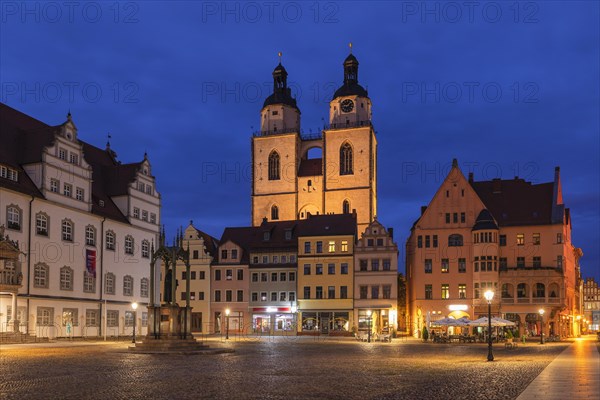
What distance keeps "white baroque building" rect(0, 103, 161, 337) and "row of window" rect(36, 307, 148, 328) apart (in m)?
0.08

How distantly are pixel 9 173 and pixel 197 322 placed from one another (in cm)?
3895

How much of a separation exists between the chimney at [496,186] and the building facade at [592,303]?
10595cm

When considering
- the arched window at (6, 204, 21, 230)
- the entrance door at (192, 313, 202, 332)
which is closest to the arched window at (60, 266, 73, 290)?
the arched window at (6, 204, 21, 230)

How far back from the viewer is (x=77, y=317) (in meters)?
60.9

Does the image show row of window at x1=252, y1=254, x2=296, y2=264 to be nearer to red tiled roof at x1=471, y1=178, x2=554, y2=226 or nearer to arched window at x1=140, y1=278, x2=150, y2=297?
arched window at x1=140, y1=278, x2=150, y2=297

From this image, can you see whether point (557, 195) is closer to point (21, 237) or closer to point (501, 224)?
point (501, 224)

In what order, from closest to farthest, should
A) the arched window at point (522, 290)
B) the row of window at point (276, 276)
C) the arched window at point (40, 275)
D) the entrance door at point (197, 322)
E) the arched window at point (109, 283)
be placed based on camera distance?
the arched window at point (40, 275) → the arched window at point (109, 283) → the arched window at point (522, 290) → the row of window at point (276, 276) → the entrance door at point (197, 322)

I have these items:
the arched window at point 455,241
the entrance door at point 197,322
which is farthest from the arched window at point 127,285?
the arched window at point 455,241

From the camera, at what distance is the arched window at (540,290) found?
7715cm

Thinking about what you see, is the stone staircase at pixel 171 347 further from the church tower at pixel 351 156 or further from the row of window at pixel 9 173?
the church tower at pixel 351 156

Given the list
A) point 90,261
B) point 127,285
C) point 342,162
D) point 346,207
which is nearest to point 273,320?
point 127,285

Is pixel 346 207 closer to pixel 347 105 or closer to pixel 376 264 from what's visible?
pixel 347 105

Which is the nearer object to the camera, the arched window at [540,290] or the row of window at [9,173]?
the row of window at [9,173]

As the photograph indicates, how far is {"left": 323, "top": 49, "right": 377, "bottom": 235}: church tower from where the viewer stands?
106438mm
